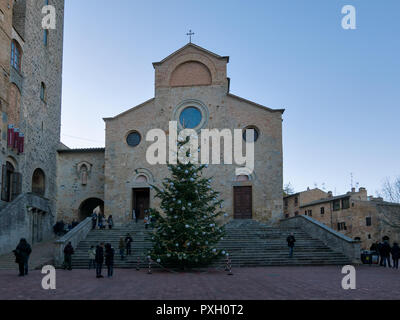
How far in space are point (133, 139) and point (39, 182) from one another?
281 inches

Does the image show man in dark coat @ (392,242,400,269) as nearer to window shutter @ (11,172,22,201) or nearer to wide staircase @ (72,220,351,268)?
wide staircase @ (72,220,351,268)

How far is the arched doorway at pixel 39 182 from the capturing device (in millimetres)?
28266

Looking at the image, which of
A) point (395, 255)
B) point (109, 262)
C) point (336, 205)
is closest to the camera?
point (109, 262)

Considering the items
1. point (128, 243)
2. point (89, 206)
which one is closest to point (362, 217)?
point (89, 206)

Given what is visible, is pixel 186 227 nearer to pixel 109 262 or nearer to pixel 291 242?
pixel 109 262

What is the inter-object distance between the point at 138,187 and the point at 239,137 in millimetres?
7822

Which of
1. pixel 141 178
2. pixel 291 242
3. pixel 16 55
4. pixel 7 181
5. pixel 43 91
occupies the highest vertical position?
pixel 16 55

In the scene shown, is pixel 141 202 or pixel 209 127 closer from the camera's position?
pixel 209 127

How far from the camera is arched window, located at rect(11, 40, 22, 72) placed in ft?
81.1

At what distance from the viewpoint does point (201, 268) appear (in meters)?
17.4

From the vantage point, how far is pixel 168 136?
28.8 m

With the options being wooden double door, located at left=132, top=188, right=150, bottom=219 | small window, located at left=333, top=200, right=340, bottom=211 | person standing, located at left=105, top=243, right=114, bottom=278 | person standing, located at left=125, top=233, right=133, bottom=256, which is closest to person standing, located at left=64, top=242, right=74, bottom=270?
person standing, located at left=125, top=233, right=133, bottom=256

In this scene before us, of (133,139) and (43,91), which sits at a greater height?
(43,91)
